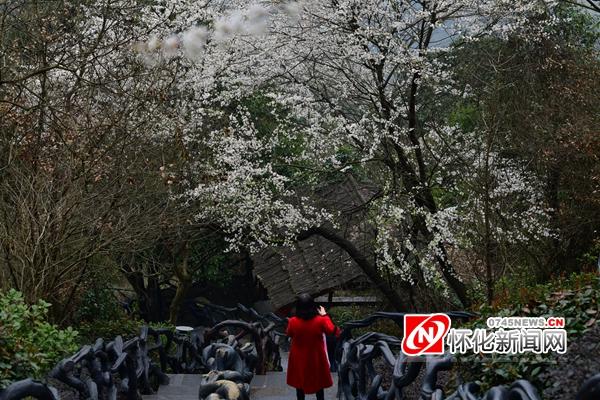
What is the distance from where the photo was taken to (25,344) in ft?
24.0

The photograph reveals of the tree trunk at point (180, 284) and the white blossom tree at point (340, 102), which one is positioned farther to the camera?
the tree trunk at point (180, 284)

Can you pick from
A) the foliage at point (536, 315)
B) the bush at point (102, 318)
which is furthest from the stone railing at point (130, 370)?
the foliage at point (536, 315)

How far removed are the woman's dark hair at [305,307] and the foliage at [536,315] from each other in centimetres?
291

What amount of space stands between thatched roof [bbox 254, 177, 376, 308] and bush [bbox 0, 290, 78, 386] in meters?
8.73

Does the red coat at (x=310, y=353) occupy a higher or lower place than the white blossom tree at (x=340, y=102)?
lower

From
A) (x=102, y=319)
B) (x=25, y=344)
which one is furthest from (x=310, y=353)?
(x=102, y=319)

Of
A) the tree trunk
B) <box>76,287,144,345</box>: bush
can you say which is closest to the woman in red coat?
<box>76,287,144,345</box>: bush

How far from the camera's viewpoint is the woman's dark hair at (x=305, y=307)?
948 centimetres

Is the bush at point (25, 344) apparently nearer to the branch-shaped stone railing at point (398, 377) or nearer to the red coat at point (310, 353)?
the red coat at point (310, 353)

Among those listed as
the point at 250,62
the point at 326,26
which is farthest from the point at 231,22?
the point at 326,26

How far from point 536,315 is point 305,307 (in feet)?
12.2

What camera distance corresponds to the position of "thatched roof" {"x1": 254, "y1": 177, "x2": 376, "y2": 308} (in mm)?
18078

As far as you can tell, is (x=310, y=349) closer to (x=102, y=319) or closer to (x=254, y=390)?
(x=254, y=390)

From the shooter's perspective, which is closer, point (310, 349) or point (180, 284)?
point (310, 349)
